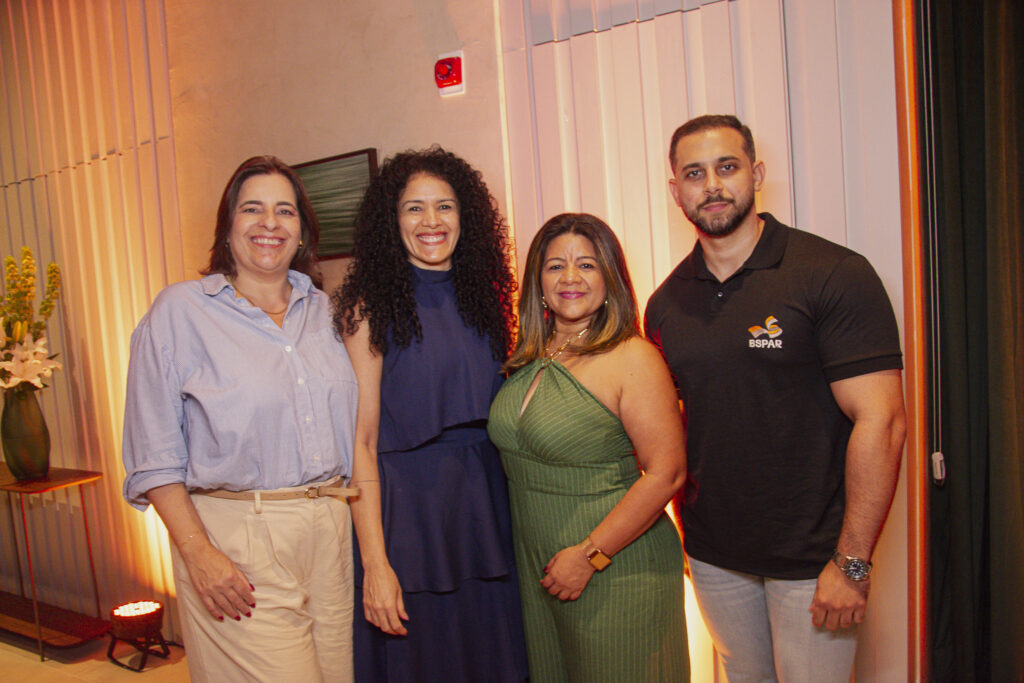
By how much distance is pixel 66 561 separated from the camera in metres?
3.69

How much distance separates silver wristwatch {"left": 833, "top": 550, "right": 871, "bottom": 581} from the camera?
4.89 ft

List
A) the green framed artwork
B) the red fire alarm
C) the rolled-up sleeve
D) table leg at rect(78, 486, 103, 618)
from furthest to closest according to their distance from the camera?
table leg at rect(78, 486, 103, 618)
the green framed artwork
the red fire alarm
the rolled-up sleeve

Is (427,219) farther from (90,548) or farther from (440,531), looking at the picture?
(90,548)

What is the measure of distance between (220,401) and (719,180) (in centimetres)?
130

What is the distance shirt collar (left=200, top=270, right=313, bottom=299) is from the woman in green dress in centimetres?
62

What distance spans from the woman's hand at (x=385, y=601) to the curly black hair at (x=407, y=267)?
0.58 meters

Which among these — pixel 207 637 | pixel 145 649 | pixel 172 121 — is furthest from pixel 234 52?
pixel 145 649

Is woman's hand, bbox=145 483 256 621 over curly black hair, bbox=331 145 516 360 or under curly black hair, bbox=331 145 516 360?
under

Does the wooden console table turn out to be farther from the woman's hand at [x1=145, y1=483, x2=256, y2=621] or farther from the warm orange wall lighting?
the warm orange wall lighting

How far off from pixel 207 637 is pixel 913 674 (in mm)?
1922

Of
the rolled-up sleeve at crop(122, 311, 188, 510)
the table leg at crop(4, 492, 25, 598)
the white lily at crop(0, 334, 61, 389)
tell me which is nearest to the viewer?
the rolled-up sleeve at crop(122, 311, 188, 510)

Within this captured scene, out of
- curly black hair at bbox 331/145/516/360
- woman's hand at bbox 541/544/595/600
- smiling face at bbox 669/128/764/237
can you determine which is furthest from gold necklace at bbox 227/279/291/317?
smiling face at bbox 669/128/764/237

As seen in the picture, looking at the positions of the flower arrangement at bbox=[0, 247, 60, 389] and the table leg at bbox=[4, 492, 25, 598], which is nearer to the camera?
the flower arrangement at bbox=[0, 247, 60, 389]

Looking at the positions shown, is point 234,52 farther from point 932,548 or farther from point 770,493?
point 932,548
